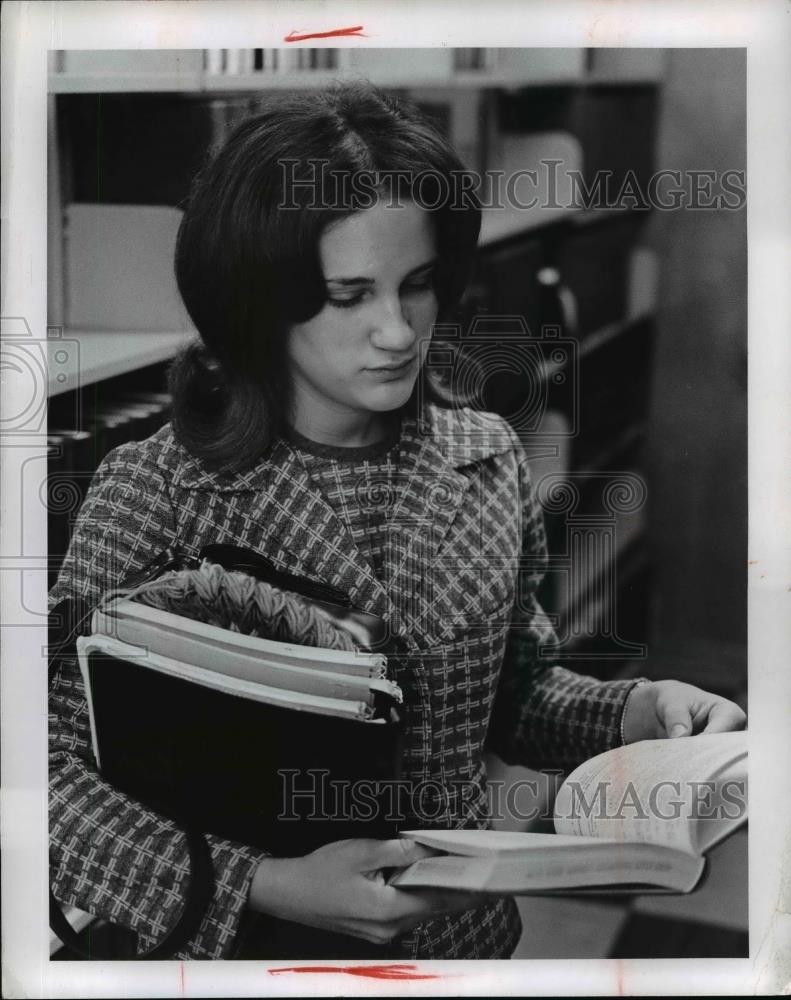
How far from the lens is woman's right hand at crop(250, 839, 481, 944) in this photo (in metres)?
1.36

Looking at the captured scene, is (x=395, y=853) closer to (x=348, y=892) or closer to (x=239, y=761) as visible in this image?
(x=348, y=892)

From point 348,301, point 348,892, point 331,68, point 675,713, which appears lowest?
point 348,892

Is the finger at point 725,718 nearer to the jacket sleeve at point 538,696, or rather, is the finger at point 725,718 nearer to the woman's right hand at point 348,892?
the jacket sleeve at point 538,696

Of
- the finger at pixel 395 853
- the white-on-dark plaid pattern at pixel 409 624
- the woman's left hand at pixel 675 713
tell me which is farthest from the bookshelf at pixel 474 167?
the finger at pixel 395 853

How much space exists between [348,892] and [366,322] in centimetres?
67

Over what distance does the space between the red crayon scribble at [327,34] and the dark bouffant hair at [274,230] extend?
68mm

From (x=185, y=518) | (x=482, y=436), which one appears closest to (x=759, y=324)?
(x=482, y=436)

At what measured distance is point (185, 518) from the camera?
1351 mm

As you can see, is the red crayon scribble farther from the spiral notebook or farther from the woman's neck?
the spiral notebook

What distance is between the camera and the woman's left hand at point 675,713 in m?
1.39

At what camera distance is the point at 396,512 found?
4.49ft

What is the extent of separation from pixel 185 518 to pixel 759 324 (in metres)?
0.73

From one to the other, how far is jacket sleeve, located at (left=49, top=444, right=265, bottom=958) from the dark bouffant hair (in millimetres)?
107

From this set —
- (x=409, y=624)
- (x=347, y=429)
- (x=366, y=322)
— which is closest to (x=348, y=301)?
(x=366, y=322)
